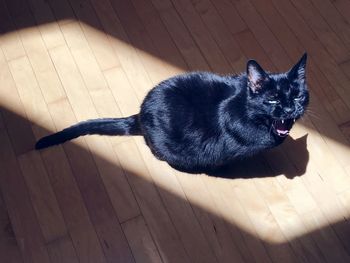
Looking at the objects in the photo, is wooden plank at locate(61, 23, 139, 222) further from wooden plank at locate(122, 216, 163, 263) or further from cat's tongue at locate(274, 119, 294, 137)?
cat's tongue at locate(274, 119, 294, 137)

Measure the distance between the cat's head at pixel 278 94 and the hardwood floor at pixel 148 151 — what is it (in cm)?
41

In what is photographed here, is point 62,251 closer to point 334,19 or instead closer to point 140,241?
point 140,241

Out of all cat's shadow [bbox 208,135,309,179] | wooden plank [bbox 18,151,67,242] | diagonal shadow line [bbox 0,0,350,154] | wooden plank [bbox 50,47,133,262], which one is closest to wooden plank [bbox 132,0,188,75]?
diagonal shadow line [bbox 0,0,350,154]

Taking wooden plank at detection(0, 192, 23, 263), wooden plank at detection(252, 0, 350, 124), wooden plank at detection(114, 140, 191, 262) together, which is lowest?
wooden plank at detection(0, 192, 23, 263)

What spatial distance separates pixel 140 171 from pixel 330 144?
887 millimetres

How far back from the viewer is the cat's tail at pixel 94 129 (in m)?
1.77

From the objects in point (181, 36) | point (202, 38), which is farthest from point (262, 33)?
point (181, 36)

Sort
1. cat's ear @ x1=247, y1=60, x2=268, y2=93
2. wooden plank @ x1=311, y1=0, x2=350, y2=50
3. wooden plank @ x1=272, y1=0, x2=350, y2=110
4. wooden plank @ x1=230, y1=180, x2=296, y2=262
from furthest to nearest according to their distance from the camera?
1. wooden plank @ x1=311, y1=0, x2=350, y2=50
2. wooden plank @ x1=272, y1=0, x2=350, y2=110
3. wooden plank @ x1=230, y1=180, x2=296, y2=262
4. cat's ear @ x1=247, y1=60, x2=268, y2=93

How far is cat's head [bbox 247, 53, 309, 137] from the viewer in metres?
1.46

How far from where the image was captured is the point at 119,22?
7.12 ft

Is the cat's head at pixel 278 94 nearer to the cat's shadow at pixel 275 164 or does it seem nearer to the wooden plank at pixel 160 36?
the cat's shadow at pixel 275 164

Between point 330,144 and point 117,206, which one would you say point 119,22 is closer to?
point 117,206

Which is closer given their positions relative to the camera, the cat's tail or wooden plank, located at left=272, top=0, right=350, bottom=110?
the cat's tail

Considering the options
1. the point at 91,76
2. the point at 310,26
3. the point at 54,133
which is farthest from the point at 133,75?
the point at 310,26
